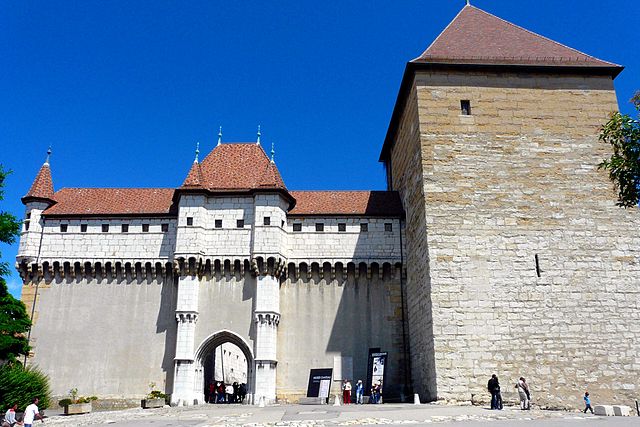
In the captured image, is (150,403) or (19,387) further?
(150,403)

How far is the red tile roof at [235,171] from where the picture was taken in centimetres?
2448

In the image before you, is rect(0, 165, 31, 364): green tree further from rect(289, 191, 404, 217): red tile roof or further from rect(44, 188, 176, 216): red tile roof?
rect(289, 191, 404, 217): red tile roof

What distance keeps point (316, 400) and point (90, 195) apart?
14.0m

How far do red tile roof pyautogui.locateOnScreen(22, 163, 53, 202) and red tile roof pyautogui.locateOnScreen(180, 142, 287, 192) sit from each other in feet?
21.2

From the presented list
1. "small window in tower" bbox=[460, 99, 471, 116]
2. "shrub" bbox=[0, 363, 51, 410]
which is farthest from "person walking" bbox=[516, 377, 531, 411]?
"shrub" bbox=[0, 363, 51, 410]

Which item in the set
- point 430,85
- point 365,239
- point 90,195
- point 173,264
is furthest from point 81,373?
point 430,85

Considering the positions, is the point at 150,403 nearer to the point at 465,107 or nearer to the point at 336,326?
the point at 336,326

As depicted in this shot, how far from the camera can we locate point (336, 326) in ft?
76.0

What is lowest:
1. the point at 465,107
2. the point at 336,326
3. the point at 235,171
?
the point at 336,326

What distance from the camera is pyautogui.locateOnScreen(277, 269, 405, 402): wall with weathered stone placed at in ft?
73.9

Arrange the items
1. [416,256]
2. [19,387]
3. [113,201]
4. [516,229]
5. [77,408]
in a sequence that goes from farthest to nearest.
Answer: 1. [113,201]
2. [416,256]
3. [77,408]
4. [516,229]
5. [19,387]

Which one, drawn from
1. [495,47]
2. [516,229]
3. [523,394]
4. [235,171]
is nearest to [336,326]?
[516,229]

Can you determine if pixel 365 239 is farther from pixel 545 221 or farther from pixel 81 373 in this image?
pixel 81 373

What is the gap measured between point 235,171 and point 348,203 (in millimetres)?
5413
